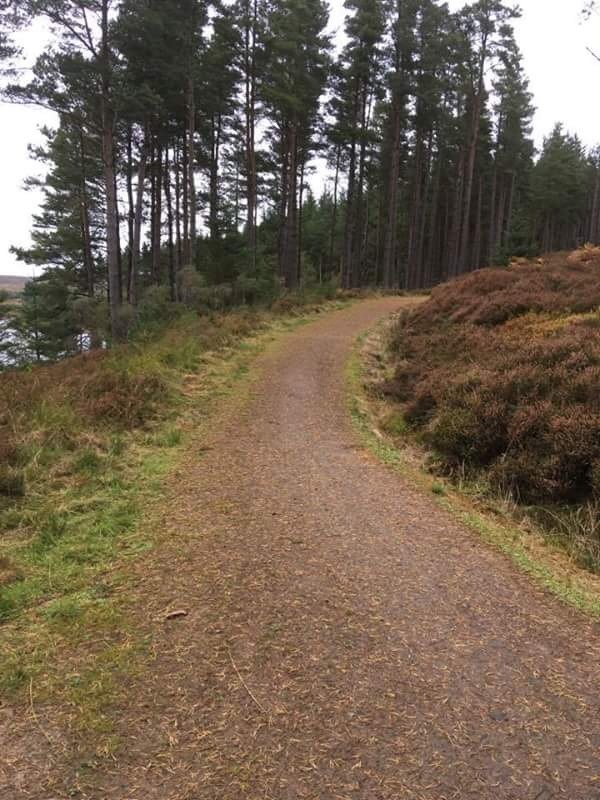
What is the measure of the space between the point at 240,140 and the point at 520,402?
2815 centimetres

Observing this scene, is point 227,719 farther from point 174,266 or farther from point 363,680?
point 174,266

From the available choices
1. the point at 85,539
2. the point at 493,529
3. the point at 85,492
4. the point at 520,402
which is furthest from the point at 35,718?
the point at 520,402

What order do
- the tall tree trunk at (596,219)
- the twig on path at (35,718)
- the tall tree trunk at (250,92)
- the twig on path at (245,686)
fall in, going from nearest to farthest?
the twig on path at (35,718) → the twig on path at (245,686) → the tall tree trunk at (250,92) → the tall tree trunk at (596,219)

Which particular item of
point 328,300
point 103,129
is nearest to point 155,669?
point 103,129

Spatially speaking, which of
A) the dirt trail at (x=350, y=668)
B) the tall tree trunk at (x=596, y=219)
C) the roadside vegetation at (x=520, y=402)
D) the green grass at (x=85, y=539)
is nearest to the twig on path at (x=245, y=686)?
the dirt trail at (x=350, y=668)

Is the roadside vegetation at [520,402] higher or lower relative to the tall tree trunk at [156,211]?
lower

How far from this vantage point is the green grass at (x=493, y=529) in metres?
3.91

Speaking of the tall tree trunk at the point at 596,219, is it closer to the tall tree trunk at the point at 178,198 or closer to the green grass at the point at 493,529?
the tall tree trunk at the point at 178,198

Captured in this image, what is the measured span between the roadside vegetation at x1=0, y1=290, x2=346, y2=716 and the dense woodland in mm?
7442

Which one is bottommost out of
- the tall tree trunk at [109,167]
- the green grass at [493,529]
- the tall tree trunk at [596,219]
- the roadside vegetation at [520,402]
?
the green grass at [493,529]

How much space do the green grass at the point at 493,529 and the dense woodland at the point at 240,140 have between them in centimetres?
1135

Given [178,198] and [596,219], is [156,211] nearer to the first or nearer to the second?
[178,198]

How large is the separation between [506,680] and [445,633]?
462mm

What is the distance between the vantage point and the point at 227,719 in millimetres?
2539
